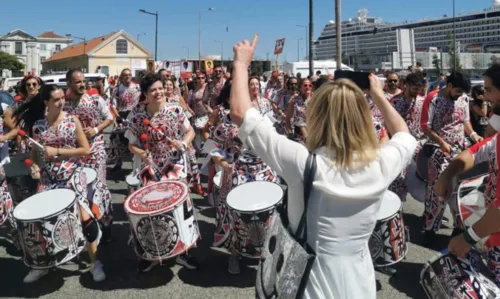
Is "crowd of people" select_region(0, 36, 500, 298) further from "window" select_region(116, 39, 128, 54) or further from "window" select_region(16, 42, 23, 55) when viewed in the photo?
"window" select_region(16, 42, 23, 55)

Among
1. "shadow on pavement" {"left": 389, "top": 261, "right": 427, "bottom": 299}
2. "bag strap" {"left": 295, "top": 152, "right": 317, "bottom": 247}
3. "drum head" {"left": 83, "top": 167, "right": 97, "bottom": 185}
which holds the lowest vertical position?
"shadow on pavement" {"left": 389, "top": 261, "right": 427, "bottom": 299}

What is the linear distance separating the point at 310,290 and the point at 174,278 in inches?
110

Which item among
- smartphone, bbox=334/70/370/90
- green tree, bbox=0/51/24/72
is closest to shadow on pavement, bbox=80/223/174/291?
smartphone, bbox=334/70/370/90

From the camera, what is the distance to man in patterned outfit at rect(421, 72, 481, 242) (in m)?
5.16

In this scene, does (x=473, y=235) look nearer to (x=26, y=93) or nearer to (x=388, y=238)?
(x=388, y=238)

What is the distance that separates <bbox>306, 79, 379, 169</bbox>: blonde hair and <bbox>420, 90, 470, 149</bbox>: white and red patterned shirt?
12.2 feet

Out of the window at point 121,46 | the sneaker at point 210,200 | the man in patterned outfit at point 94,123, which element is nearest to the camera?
the man in patterned outfit at point 94,123

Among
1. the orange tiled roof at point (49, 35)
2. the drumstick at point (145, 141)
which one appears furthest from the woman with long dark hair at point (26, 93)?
the orange tiled roof at point (49, 35)

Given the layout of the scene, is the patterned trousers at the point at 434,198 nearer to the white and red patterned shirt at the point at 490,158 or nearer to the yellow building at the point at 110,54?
the white and red patterned shirt at the point at 490,158

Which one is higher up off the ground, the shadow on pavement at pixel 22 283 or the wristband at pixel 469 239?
the wristband at pixel 469 239

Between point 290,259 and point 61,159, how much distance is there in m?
3.11

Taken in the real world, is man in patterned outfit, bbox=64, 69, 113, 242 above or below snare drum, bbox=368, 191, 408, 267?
above

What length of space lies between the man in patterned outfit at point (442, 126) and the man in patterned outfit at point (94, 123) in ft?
12.2

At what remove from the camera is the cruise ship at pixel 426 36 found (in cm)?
14475
